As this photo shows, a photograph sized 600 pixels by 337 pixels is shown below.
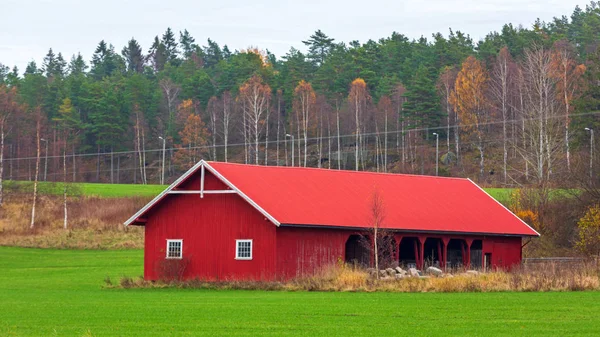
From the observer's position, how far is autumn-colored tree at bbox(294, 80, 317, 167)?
109700 mm

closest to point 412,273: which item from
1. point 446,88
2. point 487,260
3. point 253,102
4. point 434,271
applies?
point 434,271

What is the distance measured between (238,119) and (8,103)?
25.3m

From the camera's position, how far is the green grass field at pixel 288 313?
75.3 feet

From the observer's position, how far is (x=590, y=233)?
50.8m

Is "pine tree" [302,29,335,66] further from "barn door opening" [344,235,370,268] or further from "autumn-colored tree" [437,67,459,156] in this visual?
"barn door opening" [344,235,370,268]

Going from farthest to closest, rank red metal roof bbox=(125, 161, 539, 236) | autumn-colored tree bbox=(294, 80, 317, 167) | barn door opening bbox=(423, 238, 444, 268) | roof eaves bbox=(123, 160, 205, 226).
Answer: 1. autumn-colored tree bbox=(294, 80, 317, 167)
2. barn door opening bbox=(423, 238, 444, 268)
3. roof eaves bbox=(123, 160, 205, 226)
4. red metal roof bbox=(125, 161, 539, 236)

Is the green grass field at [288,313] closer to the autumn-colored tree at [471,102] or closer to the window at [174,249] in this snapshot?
the window at [174,249]

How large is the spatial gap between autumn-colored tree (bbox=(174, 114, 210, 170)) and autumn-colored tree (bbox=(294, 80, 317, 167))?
10701mm

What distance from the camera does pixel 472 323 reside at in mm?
24031

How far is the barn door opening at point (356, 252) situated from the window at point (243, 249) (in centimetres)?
528

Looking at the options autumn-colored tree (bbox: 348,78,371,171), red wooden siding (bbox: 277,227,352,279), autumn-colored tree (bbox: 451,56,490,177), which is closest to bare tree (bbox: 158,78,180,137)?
autumn-colored tree (bbox: 348,78,371,171)

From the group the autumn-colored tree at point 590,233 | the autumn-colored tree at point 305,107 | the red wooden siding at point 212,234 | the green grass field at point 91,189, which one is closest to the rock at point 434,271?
the red wooden siding at point 212,234

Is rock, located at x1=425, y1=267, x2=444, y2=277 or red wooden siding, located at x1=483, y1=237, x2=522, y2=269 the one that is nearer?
rock, located at x1=425, y1=267, x2=444, y2=277

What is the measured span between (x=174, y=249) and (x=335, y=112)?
70514mm
